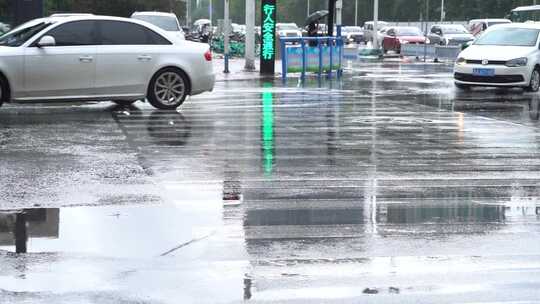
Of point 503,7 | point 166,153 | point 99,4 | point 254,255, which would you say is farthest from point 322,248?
point 503,7

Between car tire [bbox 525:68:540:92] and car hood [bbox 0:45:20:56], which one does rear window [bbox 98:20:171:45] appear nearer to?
car hood [bbox 0:45:20:56]

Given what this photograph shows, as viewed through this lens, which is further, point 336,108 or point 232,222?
point 336,108

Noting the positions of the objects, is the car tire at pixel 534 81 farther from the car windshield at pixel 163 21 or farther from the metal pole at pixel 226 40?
the car windshield at pixel 163 21

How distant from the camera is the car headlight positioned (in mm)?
22109

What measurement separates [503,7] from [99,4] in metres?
51.4

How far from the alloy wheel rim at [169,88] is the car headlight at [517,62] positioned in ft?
29.1

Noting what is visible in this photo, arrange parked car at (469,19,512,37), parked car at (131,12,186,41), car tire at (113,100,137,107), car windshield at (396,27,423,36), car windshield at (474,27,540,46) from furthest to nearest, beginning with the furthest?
parked car at (469,19,512,37) → car windshield at (396,27,423,36) → parked car at (131,12,186,41) → car windshield at (474,27,540,46) → car tire at (113,100,137,107)

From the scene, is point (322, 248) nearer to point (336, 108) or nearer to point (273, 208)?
point (273, 208)

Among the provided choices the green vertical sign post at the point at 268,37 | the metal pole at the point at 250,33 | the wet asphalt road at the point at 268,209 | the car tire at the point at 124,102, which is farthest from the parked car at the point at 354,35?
the wet asphalt road at the point at 268,209

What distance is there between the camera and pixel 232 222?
25.6 ft

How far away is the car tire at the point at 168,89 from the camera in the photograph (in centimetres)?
1673

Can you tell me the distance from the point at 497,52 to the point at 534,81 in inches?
47.9

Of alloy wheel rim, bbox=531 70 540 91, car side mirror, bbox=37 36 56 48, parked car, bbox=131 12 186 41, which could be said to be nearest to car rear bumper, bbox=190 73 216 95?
car side mirror, bbox=37 36 56 48

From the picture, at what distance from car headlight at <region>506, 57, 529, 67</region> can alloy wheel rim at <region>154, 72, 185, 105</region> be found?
8.86 m
